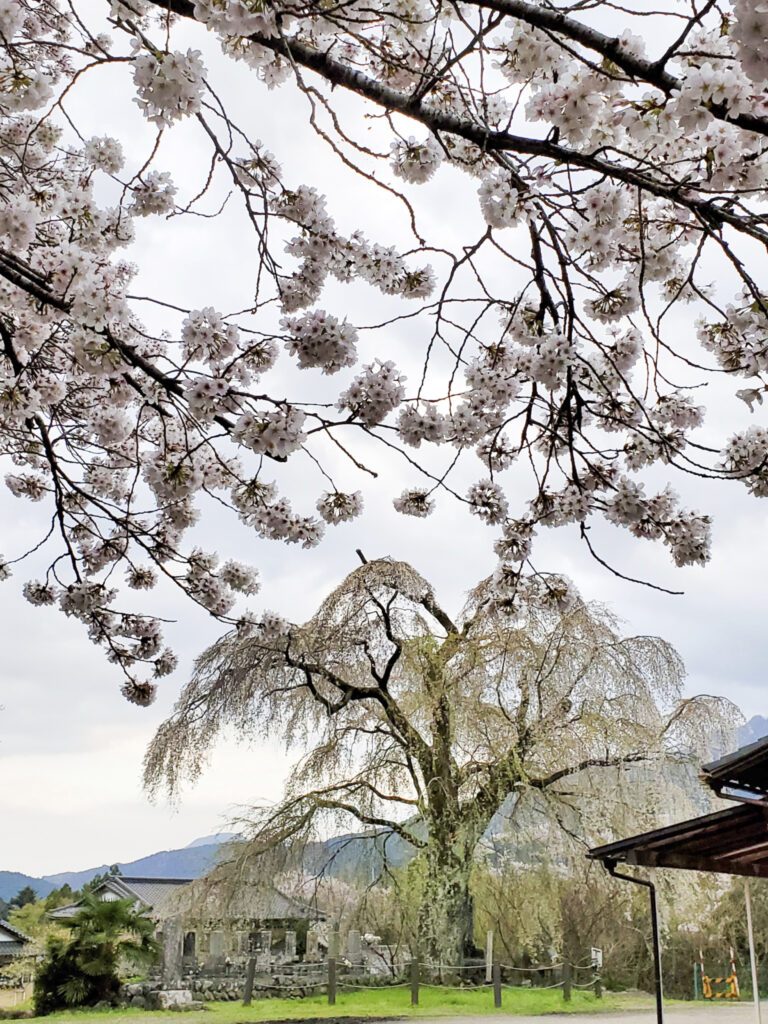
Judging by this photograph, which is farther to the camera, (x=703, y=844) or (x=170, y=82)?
(x=703, y=844)

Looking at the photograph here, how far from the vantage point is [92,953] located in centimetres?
927

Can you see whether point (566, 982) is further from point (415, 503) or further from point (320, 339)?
point (320, 339)

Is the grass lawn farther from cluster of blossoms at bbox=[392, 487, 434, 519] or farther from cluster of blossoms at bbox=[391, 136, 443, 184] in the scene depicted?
cluster of blossoms at bbox=[391, 136, 443, 184]

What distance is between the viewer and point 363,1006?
390 inches

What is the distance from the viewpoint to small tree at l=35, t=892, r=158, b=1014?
29.6 ft

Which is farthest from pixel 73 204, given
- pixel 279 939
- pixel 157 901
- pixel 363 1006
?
pixel 157 901

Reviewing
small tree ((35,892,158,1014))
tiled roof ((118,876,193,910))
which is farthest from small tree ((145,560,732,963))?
tiled roof ((118,876,193,910))

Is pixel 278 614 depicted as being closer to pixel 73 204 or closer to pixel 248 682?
pixel 73 204

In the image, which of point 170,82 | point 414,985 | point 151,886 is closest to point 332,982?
point 414,985

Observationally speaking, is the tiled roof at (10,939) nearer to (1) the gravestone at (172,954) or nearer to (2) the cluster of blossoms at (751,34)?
(1) the gravestone at (172,954)

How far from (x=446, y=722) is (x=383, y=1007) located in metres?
3.15

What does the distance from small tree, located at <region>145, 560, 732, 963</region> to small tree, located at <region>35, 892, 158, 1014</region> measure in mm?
1367

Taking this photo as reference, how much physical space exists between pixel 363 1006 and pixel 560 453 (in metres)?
9.49

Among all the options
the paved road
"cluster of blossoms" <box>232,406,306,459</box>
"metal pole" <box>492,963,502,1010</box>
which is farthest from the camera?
"metal pole" <box>492,963,502,1010</box>
